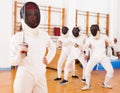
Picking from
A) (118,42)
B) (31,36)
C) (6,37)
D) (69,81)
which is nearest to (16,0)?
(6,37)

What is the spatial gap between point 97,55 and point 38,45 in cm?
302

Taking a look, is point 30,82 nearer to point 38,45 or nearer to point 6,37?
point 38,45

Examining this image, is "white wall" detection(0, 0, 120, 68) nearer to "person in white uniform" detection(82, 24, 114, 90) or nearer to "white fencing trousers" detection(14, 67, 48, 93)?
"person in white uniform" detection(82, 24, 114, 90)

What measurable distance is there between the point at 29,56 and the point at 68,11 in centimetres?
760

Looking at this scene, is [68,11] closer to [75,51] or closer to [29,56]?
[75,51]

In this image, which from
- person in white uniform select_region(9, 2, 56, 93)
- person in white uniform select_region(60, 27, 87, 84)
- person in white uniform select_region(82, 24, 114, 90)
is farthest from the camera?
person in white uniform select_region(60, 27, 87, 84)

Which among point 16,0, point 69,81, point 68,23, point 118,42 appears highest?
point 16,0

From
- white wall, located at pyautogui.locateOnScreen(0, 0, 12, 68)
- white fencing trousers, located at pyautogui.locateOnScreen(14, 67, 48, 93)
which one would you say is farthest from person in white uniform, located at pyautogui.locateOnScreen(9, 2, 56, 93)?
white wall, located at pyautogui.locateOnScreen(0, 0, 12, 68)

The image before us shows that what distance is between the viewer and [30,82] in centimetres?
210

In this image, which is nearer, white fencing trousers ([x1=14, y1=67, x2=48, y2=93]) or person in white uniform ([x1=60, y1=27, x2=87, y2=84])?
white fencing trousers ([x1=14, y1=67, x2=48, y2=93])

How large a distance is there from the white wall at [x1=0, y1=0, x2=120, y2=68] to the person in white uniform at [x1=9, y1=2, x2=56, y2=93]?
5720 millimetres

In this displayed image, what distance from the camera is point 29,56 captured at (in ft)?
6.94

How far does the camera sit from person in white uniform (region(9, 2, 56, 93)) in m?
2.10

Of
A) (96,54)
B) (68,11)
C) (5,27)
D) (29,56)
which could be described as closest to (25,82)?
(29,56)
